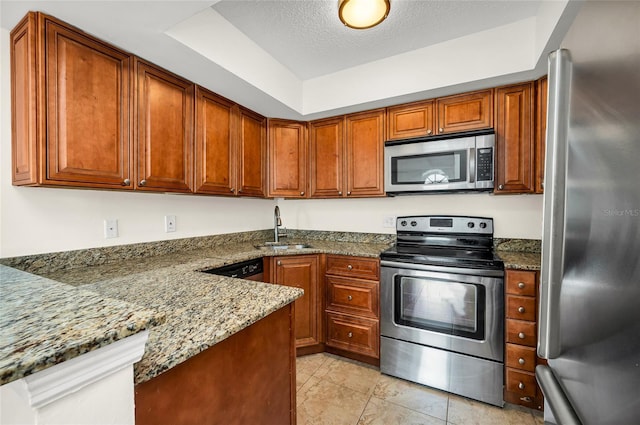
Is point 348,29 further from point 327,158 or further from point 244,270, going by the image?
point 244,270

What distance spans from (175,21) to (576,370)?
1.99 meters

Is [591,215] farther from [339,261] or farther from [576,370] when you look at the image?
[339,261]

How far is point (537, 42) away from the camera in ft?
5.57

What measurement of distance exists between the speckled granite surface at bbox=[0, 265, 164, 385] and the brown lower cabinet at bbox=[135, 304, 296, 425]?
222 mm

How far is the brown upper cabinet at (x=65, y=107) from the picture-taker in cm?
125

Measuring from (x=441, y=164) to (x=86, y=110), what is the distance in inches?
89.9

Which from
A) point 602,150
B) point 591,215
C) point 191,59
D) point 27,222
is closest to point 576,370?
point 591,215

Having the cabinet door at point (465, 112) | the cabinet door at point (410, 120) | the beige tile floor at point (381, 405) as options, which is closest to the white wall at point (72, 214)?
the beige tile floor at point (381, 405)

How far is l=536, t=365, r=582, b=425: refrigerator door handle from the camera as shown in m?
0.59

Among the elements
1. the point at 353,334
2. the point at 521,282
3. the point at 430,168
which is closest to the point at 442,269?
the point at 521,282

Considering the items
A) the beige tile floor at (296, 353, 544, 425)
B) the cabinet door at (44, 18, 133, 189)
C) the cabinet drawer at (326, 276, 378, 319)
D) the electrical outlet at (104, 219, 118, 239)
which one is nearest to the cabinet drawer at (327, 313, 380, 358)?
the cabinet drawer at (326, 276, 378, 319)

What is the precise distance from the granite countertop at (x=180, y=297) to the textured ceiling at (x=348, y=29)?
163 centimetres

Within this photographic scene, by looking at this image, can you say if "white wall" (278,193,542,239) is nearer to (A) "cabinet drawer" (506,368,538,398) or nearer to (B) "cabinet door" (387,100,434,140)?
(B) "cabinet door" (387,100,434,140)

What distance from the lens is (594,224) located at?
21.6 inches
